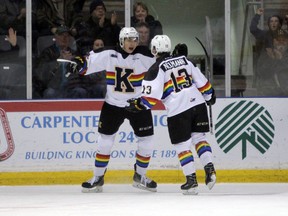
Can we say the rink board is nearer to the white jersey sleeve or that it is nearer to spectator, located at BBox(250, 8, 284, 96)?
spectator, located at BBox(250, 8, 284, 96)

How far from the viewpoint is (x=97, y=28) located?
30.5 ft

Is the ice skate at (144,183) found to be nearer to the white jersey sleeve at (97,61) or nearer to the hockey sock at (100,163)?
the hockey sock at (100,163)

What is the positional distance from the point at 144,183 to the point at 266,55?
79.9 inches

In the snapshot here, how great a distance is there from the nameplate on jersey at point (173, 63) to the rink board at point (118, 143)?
1.42 metres

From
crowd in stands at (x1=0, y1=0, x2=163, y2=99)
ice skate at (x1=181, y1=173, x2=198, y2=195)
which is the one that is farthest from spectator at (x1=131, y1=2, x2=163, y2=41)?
ice skate at (x1=181, y1=173, x2=198, y2=195)

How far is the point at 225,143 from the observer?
901cm

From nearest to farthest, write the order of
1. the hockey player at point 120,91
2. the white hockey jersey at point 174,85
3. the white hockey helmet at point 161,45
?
the white hockey jersey at point 174,85
the white hockey helmet at point 161,45
the hockey player at point 120,91

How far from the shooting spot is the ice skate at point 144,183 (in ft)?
26.6

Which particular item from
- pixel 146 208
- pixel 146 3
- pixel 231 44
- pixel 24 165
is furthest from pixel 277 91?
pixel 146 208

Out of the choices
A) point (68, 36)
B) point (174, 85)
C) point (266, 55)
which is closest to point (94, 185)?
point (174, 85)

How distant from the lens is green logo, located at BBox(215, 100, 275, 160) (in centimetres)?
902

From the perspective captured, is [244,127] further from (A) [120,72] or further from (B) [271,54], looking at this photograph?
(A) [120,72]

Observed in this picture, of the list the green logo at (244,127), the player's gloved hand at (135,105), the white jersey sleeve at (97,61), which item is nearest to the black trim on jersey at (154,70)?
the player's gloved hand at (135,105)

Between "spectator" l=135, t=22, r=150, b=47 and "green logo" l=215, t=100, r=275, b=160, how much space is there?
0.97 meters
